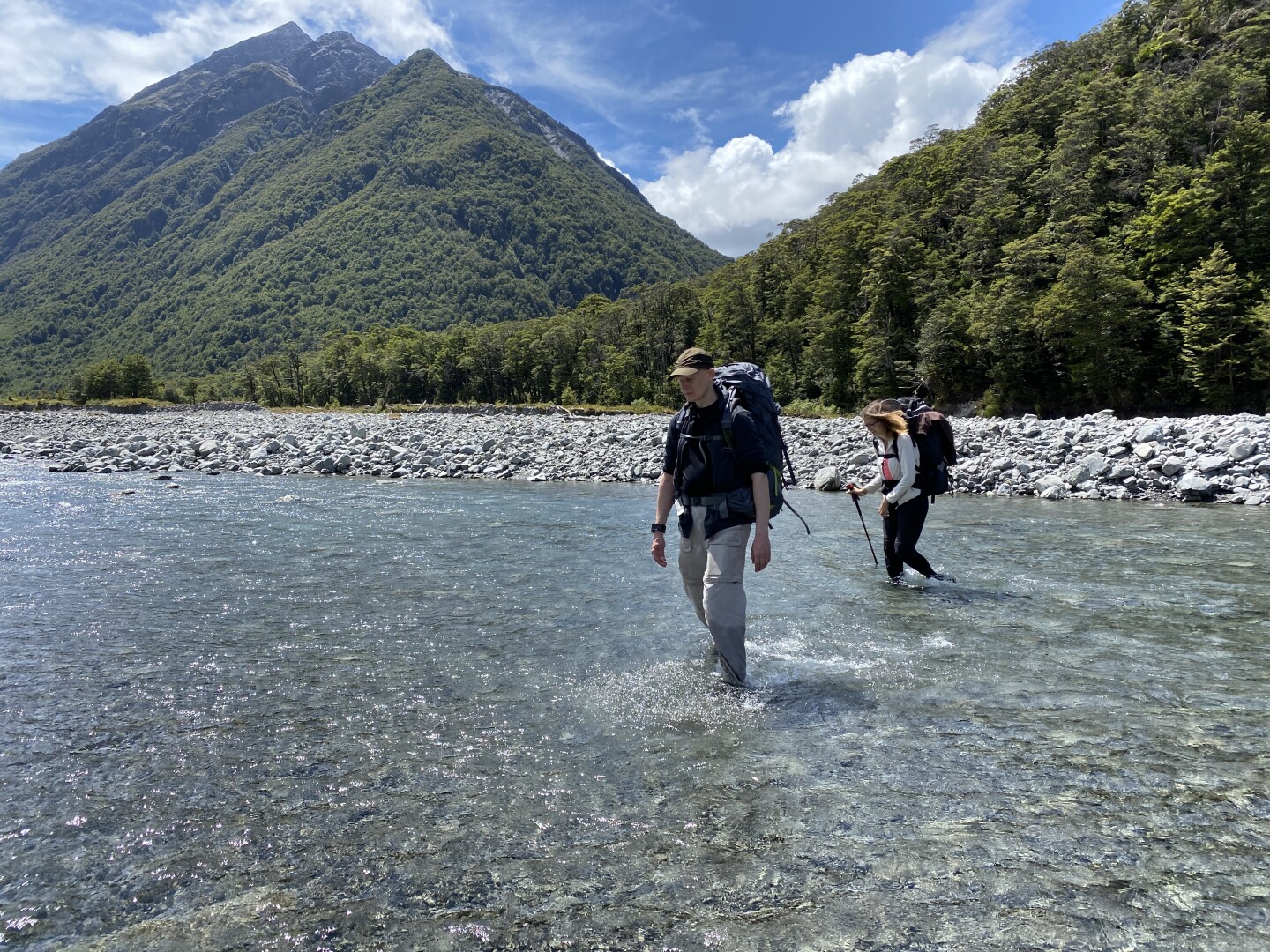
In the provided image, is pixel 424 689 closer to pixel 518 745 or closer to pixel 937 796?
pixel 518 745

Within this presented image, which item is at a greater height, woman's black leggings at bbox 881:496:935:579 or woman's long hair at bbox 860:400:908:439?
woman's long hair at bbox 860:400:908:439

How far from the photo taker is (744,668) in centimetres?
491

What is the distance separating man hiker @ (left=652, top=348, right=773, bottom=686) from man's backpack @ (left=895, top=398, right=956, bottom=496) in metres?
3.96

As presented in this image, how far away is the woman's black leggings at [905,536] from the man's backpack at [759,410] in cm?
338

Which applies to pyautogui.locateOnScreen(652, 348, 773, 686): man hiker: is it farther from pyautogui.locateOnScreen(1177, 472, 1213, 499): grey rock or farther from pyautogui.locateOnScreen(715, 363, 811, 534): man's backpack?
pyautogui.locateOnScreen(1177, 472, 1213, 499): grey rock

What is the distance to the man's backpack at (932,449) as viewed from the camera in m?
7.91

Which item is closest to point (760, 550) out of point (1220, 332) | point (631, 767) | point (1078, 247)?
point (631, 767)

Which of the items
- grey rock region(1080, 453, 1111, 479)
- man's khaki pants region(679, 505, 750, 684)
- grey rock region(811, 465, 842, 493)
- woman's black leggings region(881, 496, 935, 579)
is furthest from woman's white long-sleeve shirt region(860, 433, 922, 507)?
grey rock region(1080, 453, 1111, 479)

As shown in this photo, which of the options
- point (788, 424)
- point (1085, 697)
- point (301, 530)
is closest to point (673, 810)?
point (1085, 697)

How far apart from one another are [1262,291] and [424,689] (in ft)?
141

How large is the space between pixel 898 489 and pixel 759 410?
3.49 meters

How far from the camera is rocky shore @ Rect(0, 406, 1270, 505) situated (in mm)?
16234

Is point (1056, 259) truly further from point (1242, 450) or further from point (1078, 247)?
point (1242, 450)

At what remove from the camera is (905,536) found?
7859 millimetres
